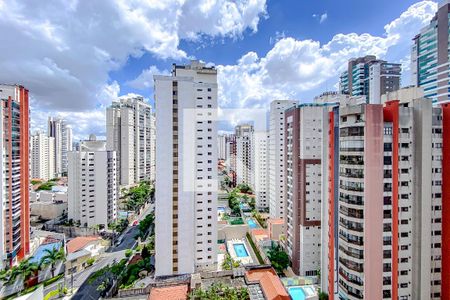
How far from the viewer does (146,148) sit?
103 ft

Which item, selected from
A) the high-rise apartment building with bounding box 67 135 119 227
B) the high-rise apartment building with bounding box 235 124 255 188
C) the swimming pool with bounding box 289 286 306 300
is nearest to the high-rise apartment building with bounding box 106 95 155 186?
the high-rise apartment building with bounding box 67 135 119 227

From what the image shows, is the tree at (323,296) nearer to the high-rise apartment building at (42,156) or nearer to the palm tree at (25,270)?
the palm tree at (25,270)

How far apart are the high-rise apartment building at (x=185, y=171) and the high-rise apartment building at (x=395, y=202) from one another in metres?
5.79

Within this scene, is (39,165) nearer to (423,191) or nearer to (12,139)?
(12,139)

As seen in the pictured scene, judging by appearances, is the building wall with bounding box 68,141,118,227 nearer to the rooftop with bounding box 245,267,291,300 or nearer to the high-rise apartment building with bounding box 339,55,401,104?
the rooftop with bounding box 245,267,291,300

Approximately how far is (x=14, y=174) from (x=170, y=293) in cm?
1080

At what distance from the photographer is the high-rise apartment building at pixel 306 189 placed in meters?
11.0

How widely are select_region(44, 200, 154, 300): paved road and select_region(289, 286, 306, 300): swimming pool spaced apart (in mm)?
8301

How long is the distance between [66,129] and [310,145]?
156 feet

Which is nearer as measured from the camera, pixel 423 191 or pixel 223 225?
pixel 423 191

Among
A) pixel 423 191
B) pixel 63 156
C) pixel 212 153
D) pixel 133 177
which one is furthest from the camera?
pixel 63 156

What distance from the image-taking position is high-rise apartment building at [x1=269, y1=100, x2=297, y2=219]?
57.8ft

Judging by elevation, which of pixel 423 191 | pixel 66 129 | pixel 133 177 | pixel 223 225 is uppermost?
pixel 66 129

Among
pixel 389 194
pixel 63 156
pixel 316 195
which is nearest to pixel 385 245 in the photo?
pixel 389 194
